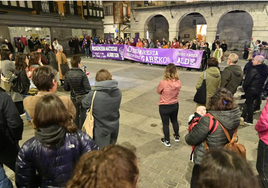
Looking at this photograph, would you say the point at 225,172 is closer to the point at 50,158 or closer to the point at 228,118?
the point at 228,118

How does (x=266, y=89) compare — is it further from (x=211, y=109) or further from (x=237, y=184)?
(x=237, y=184)

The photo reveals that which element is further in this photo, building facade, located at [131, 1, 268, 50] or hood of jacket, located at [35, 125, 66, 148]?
building facade, located at [131, 1, 268, 50]

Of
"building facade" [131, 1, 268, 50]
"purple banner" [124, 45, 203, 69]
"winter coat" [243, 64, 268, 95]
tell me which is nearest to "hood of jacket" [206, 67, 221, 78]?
"winter coat" [243, 64, 268, 95]

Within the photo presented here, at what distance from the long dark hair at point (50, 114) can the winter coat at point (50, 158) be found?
10cm

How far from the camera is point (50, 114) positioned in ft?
5.25

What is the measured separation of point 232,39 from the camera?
68.2 feet

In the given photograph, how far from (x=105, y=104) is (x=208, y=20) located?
18.6 meters

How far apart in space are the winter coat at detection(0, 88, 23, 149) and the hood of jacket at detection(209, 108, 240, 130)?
2.39 meters

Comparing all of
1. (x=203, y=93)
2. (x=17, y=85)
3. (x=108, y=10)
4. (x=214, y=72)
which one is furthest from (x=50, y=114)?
(x=108, y=10)

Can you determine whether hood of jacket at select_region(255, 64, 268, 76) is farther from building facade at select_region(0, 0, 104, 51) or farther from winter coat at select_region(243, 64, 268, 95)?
building facade at select_region(0, 0, 104, 51)

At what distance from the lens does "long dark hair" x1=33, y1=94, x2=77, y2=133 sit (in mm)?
1591

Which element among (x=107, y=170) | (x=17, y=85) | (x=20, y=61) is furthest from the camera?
(x=17, y=85)

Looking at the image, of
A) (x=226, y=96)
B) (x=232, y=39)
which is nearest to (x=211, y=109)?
(x=226, y=96)

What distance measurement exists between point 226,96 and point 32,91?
138 inches
